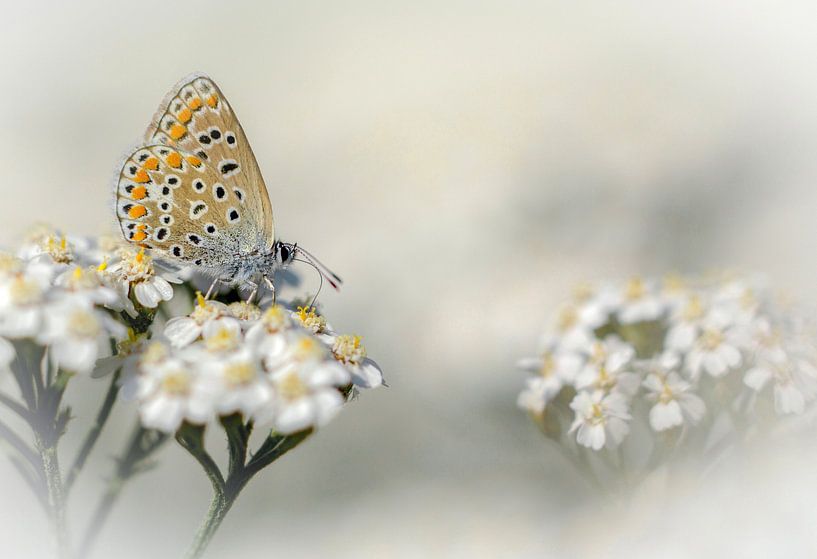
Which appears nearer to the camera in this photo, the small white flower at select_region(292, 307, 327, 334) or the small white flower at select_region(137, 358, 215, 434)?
the small white flower at select_region(137, 358, 215, 434)

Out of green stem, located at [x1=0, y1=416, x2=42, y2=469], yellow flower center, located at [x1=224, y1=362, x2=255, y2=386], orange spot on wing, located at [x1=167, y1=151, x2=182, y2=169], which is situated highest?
orange spot on wing, located at [x1=167, y1=151, x2=182, y2=169]

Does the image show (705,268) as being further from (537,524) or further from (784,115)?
(537,524)

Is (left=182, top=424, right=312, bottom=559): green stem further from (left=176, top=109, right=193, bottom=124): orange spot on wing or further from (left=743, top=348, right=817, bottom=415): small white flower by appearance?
(left=743, top=348, right=817, bottom=415): small white flower

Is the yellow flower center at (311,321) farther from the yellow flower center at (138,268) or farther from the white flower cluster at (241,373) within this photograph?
the yellow flower center at (138,268)

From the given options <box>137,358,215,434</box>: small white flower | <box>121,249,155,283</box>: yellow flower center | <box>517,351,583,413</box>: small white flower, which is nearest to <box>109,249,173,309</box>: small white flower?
<box>121,249,155,283</box>: yellow flower center

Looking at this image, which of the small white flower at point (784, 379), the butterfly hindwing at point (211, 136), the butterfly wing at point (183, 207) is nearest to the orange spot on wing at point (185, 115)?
the butterfly hindwing at point (211, 136)
